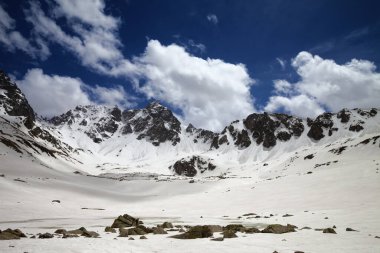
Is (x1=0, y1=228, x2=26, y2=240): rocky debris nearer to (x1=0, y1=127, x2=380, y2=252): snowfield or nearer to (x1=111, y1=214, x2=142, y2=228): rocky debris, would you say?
(x1=0, y1=127, x2=380, y2=252): snowfield

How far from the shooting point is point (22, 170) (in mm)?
97250

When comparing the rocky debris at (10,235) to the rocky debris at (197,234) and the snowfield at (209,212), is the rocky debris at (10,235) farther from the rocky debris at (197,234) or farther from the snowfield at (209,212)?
the rocky debris at (197,234)

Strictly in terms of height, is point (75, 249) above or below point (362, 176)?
below

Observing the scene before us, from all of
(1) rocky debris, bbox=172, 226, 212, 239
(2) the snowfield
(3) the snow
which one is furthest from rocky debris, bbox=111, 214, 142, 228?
(1) rocky debris, bbox=172, 226, 212, 239

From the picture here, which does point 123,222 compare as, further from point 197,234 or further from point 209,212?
point 209,212

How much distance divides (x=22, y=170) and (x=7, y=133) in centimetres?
6917

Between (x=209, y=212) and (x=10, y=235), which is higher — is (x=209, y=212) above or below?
above

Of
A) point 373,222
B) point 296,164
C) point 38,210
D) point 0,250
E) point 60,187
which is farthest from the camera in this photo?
point 296,164

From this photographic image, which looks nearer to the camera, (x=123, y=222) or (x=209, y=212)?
(x=123, y=222)

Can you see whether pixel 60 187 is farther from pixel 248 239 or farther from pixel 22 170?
pixel 248 239

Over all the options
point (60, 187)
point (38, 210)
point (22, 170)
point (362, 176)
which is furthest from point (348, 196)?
point (22, 170)

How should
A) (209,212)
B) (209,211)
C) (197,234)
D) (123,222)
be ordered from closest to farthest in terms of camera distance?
1. (197,234)
2. (123,222)
3. (209,212)
4. (209,211)

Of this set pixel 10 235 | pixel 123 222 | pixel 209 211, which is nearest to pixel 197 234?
pixel 123 222

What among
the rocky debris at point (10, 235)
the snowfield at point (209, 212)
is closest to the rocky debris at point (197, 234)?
the snowfield at point (209, 212)
